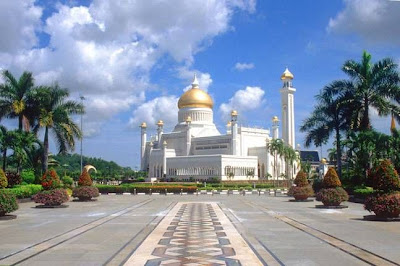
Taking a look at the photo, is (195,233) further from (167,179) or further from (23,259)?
(167,179)

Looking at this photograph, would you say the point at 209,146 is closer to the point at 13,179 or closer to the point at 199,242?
the point at 13,179

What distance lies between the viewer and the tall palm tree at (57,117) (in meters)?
31.7

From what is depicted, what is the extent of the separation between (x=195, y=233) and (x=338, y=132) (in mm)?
24659

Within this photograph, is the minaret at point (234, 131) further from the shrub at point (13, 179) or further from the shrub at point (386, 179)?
the shrub at point (386, 179)

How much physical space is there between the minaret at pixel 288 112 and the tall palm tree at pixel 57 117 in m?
43.0

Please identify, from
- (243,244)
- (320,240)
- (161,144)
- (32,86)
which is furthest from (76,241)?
(161,144)

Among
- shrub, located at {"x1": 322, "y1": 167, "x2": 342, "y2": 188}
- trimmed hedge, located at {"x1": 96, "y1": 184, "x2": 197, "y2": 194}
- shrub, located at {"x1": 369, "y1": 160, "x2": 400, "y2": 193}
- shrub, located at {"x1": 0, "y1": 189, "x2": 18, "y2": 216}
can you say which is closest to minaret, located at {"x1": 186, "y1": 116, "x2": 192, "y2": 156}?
trimmed hedge, located at {"x1": 96, "y1": 184, "x2": 197, "y2": 194}

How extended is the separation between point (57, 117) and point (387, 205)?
75.8 ft

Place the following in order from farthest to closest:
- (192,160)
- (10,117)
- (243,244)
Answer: (192,160) < (10,117) < (243,244)

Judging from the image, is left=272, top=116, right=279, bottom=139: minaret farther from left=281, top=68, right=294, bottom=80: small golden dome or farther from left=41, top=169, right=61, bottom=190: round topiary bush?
left=41, top=169, right=61, bottom=190: round topiary bush

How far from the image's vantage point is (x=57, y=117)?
106 ft

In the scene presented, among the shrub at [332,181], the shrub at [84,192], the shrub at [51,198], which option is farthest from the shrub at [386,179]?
the shrub at [84,192]

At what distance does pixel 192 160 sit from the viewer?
7388 cm

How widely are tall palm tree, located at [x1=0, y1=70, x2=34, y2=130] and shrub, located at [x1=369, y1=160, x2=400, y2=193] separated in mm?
22674
